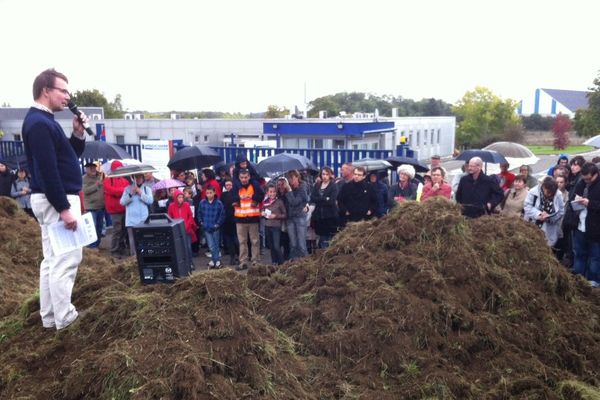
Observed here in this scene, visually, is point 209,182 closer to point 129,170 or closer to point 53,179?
point 129,170

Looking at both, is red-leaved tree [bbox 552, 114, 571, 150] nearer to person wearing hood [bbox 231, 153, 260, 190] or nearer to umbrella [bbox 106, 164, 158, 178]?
person wearing hood [bbox 231, 153, 260, 190]

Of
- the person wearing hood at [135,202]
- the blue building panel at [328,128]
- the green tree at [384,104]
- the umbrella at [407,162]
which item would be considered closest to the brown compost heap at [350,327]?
the person wearing hood at [135,202]

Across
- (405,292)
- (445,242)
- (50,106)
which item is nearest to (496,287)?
(445,242)

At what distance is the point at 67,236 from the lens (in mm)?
4188

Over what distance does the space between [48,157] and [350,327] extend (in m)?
3.01

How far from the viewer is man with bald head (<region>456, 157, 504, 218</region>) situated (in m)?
8.17

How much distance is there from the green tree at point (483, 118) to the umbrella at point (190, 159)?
4944cm

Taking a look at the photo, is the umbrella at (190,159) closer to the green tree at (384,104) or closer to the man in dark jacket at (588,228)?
the man in dark jacket at (588,228)

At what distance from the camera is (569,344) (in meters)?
5.20

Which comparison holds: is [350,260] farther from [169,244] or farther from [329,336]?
[169,244]

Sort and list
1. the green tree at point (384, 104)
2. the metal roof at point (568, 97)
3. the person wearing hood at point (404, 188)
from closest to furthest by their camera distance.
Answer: the person wearing hood at point (404, 188) < the green tree at point (384, 104) < the metal roof at point (568, 97)

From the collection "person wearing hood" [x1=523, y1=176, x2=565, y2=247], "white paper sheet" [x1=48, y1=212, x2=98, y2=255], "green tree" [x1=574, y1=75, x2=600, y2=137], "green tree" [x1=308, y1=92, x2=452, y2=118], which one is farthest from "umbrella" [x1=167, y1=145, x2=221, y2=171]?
"green tree" [x1=308, y1=92, x2=452, y2=118]

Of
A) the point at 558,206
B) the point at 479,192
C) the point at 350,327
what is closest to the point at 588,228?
the point at 558,206

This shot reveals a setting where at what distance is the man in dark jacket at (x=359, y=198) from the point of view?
8.26 meters
